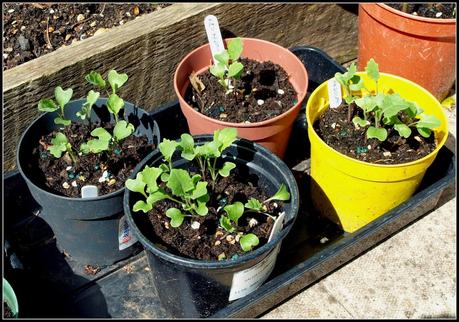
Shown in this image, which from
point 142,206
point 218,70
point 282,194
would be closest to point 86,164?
point 142,206

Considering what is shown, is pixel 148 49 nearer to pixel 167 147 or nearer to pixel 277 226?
pixel 167 147

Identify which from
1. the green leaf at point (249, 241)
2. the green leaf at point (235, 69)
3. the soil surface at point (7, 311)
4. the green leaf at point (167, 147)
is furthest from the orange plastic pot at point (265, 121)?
Result: the soil surface at point (7, 311)

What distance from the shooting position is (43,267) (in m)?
1.71

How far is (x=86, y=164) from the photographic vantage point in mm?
1603

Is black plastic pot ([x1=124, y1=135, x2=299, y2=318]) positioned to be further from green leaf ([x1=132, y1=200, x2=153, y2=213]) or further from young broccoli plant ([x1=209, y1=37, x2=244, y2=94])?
young broccoli plant ([x1=209, y1=37, x2=244, y2=94])

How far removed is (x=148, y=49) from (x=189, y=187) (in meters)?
0.57

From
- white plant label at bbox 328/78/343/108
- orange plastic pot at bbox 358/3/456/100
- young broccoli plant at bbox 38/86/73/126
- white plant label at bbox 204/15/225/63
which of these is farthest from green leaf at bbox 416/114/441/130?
young broccoli plant at bbox 38/86/73/126

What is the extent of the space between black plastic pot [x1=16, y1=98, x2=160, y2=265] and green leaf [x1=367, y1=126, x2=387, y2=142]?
1.69 ft

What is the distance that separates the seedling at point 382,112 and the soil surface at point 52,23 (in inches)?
26.4

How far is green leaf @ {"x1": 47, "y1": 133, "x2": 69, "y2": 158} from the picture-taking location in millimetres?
1519

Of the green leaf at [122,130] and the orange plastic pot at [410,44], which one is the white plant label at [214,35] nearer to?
the green leaf at [122,130]

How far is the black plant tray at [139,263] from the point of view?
156cm

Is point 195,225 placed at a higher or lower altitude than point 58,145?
lower

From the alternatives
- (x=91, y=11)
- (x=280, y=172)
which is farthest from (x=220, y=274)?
(x=91, y=11)
